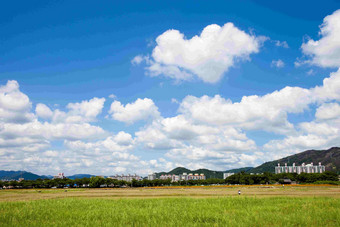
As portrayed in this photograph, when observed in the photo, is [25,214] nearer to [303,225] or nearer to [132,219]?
[132,219]

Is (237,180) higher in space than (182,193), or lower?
lower

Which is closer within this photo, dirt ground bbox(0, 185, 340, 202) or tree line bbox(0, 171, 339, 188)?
dirt ground bbox(0, 185, 340, 202)

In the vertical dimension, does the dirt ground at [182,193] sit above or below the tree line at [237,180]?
above

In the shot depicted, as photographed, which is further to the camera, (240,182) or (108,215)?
(240,182)

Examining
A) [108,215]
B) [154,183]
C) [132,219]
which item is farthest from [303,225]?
[154,183]

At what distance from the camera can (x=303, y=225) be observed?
20266 millimetres

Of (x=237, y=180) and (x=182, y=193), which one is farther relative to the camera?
(x=237, y=180)

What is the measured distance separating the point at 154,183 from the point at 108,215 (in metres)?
173

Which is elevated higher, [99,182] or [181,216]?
[181,216]

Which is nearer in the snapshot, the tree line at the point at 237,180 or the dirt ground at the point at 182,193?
the dirt ground at the point at 182,193

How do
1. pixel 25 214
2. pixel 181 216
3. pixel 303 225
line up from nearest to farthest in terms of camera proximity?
pixel 303 225 < pixel 181 216 < pixel 25 214

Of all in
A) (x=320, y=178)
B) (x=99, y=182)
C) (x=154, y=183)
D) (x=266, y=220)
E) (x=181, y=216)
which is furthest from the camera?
(x=154, y=183)

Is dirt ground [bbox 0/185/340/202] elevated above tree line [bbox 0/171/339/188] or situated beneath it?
elevated above

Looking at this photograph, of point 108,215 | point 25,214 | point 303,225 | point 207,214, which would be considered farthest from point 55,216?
point 303,225
